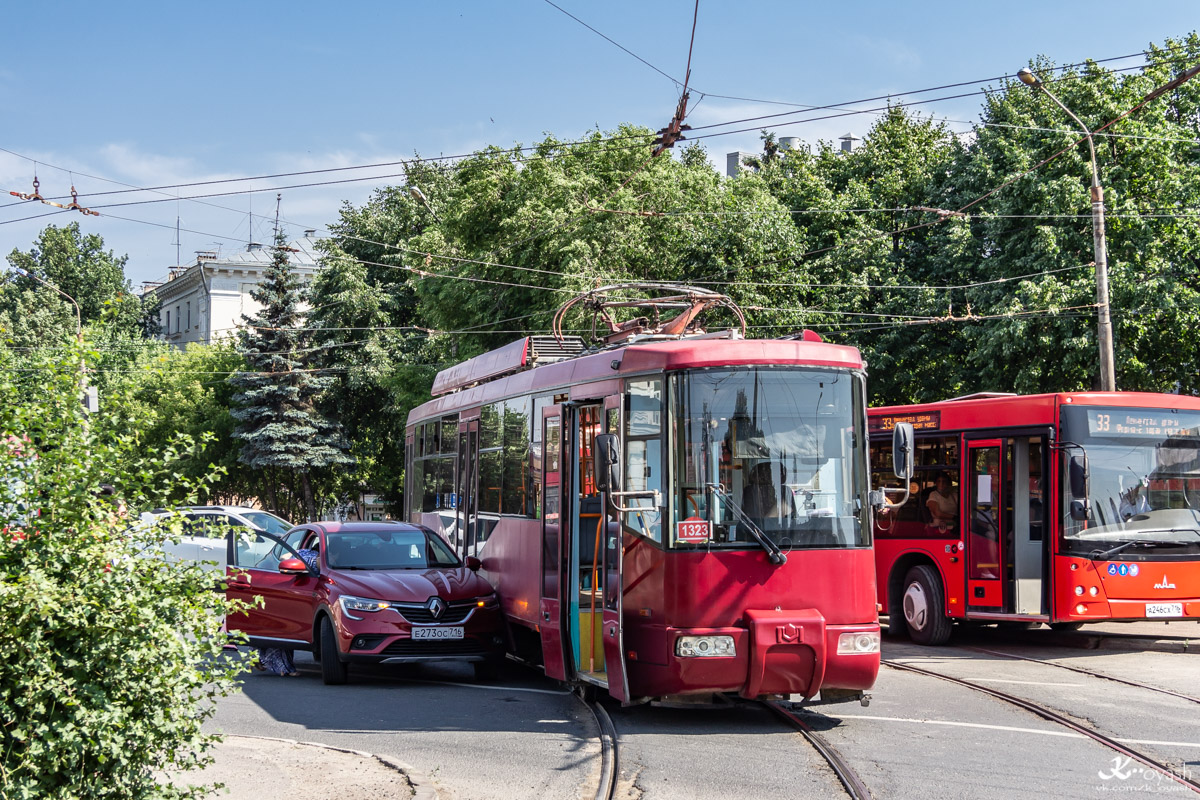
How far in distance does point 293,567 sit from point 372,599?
1115 millimetres

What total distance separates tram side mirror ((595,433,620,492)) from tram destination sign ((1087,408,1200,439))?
686cm

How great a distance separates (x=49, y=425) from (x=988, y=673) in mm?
9938

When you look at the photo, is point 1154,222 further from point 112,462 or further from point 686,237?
point 112,462

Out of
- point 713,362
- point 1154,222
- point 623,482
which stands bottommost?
point 623,482

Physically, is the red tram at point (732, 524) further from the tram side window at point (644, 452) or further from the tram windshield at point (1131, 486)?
the tram windshield at point (1131, 486)

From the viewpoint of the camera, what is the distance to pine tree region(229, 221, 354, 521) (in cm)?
4797

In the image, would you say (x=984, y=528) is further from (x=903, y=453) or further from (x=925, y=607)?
(x=903, y=453)

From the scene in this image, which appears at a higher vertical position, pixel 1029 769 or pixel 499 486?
pixel 499 486

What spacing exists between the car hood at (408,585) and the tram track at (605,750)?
1710 mm

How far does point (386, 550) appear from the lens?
44.3 feet

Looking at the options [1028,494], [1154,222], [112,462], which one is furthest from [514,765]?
[1154,222]

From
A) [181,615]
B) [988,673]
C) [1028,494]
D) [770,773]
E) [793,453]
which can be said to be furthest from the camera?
[1028,494]

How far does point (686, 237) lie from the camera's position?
32281mm

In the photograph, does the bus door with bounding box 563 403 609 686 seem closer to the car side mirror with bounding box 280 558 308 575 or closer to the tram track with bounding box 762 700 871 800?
the tram track with bounding box 762 700 871 800
